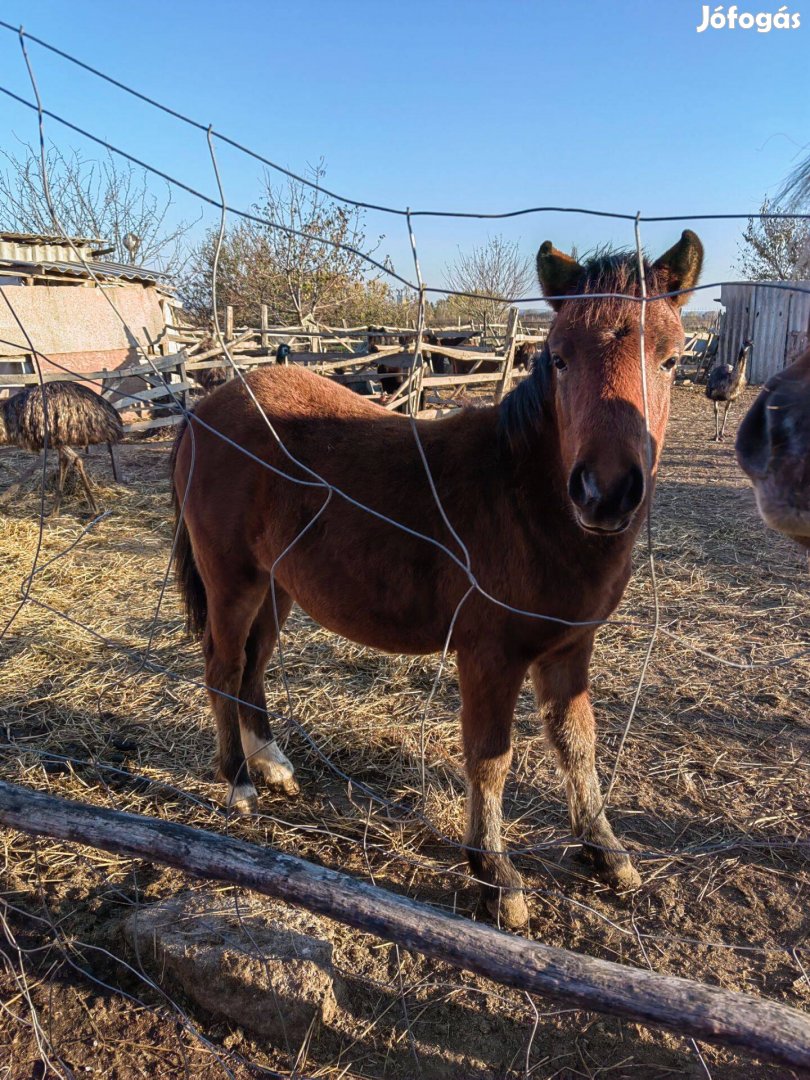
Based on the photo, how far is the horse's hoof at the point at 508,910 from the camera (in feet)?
7.50

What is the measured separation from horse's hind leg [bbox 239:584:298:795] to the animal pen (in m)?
0.16

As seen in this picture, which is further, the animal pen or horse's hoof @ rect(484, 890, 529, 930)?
horse's hoof @ rect(484, 890, 529, 930)

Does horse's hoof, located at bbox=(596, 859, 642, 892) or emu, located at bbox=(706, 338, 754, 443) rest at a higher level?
emu, located at bbox=(706, 338, 754, 443)

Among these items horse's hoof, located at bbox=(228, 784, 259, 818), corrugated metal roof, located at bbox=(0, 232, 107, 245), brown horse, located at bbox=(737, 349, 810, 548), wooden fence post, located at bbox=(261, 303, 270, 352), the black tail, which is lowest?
horse's hoof, located at bbox=(228, 784, 259, 818)

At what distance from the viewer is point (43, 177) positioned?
1861 mm

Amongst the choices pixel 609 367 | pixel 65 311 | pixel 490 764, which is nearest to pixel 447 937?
pixel 490 764

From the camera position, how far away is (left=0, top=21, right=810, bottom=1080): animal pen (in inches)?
68.8

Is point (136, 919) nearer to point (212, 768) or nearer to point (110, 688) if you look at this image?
point (212, 768)

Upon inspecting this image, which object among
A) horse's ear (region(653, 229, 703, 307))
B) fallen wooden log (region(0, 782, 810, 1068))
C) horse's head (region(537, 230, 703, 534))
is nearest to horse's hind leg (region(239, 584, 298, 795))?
fallen wooden log (region(0, 782, 810, 1068))

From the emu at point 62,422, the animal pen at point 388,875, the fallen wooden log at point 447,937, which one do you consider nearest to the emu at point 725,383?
the animal pen at point 388,875

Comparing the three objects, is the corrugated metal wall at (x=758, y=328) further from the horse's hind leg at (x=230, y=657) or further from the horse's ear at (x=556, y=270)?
the horse's hind leg at (x=230, y=657)

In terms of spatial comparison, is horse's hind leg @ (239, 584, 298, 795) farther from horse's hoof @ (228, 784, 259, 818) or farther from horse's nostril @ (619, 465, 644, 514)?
horse's nostril @ (619, 465, 644, 514)

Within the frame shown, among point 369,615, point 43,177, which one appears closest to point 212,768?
point 369,615

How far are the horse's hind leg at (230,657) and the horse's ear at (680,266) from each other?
1996 millimetres
